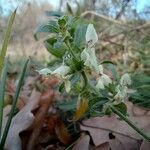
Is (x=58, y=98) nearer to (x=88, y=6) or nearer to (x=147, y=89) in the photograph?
(x=147, y=89)

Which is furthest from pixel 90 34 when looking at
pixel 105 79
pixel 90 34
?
pixel 105 79

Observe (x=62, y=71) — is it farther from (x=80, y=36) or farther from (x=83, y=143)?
(x=83, y=143)

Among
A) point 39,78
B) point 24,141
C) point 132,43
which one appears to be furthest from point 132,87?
point 132,43

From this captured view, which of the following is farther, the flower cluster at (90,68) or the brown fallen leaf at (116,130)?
the brown fallen leaf at (116,130)

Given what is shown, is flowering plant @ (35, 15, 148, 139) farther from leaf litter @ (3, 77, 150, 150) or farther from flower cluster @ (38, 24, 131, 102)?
leaf litter @ (3, 77, 150, 150)

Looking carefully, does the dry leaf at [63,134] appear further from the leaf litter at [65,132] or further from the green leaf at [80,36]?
the green leaf at [80,36]

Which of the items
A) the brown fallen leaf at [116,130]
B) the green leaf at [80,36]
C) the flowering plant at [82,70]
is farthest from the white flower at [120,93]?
the brown fallen leaf at [116,130]
